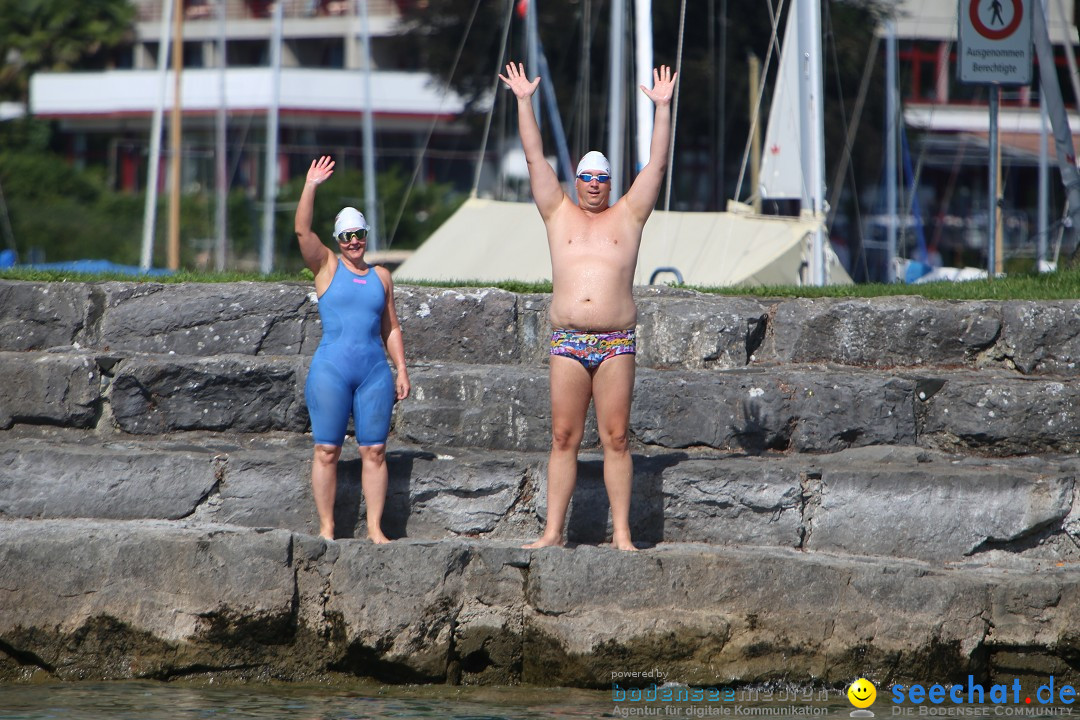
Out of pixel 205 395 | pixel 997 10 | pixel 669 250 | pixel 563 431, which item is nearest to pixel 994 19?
pixel 997 10

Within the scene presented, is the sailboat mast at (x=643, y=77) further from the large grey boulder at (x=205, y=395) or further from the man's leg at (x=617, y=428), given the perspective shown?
the man's leg at (x=617, y=428)

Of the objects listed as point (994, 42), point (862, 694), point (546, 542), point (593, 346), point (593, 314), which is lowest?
point (862, 694)

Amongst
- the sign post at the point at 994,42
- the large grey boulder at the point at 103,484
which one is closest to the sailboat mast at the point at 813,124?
the sign post at the point at 994,42

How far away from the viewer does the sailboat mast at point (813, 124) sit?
40.8 feet

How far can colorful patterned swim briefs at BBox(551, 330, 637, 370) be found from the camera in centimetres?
595

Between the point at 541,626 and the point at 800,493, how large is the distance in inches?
55.1

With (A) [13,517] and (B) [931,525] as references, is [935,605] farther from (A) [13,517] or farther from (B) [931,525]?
(A) [13,517]

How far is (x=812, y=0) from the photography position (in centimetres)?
1268

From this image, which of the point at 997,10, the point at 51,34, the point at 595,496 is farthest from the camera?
the point at 51,34

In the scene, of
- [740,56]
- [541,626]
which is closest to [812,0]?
[541,626]

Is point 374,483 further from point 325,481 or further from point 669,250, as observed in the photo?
point 669,250

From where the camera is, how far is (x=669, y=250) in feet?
38.2

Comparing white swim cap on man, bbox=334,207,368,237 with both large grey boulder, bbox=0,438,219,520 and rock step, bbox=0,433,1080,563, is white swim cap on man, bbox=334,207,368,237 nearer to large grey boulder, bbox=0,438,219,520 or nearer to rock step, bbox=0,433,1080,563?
rock step, bbox=0,433,1080,563

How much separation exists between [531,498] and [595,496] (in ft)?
1.04
